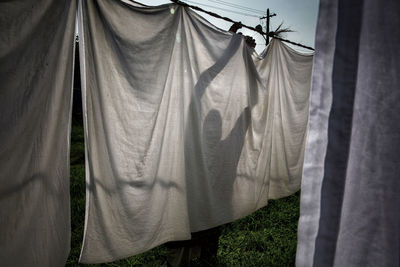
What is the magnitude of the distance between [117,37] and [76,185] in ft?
12.4

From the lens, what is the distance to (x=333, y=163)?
0.72 meters

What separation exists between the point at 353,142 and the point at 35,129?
175 centimetres

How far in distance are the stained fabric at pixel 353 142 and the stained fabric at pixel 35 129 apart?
161cm

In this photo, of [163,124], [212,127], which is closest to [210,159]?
[212,127]

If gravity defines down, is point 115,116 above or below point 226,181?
above

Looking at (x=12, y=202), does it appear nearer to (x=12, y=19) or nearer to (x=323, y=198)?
(x=12, y=19)

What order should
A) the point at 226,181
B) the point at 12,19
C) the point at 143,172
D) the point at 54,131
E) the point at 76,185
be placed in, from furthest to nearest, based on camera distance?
the point at 76,185 → the point at 226,181 → the point at 143,172 → the point at 54,131 → the point at 12,19

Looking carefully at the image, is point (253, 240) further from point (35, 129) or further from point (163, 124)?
point (35, 129)

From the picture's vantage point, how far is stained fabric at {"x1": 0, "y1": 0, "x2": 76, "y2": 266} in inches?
52.5

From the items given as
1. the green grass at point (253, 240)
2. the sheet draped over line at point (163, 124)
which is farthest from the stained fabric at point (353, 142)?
the green grass at point (253, 240)

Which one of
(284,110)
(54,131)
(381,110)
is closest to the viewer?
(381,110)

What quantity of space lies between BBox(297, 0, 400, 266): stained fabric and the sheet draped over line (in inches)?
61.7

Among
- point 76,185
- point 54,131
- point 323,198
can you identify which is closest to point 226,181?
point 54,131

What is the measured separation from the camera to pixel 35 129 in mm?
1478
